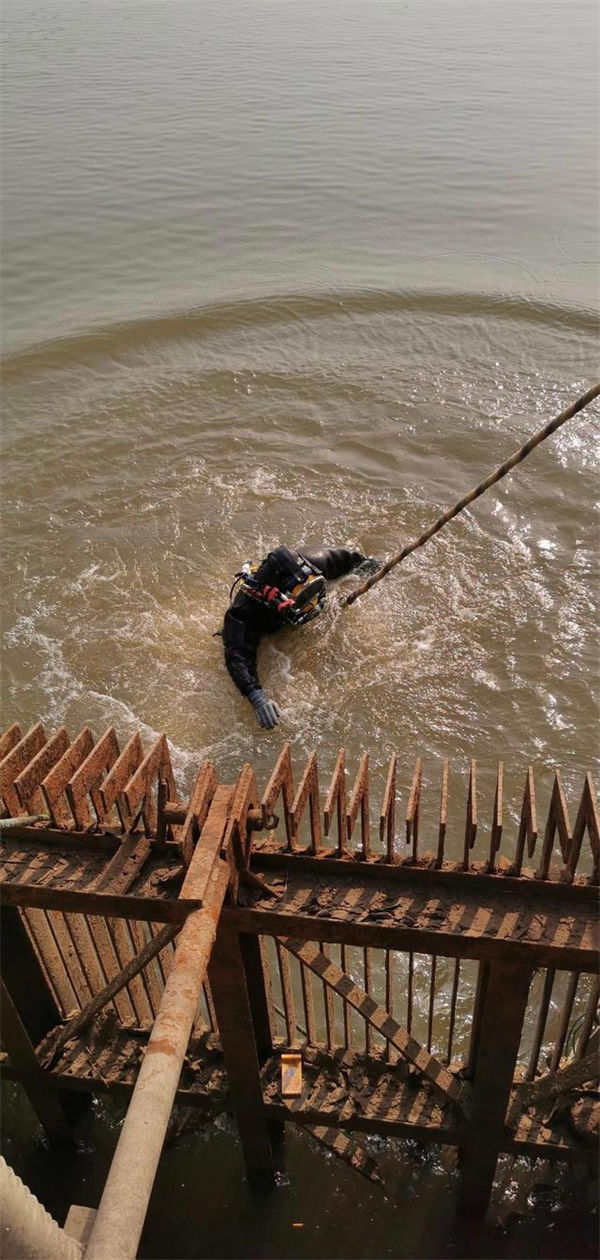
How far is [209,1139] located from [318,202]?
15424 mm

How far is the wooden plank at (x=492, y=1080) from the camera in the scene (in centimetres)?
292

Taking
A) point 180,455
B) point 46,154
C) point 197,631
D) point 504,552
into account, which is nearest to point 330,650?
point 197,631

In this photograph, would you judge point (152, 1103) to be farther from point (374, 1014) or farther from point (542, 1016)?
point (542, 1016)

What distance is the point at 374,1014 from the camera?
3.19m

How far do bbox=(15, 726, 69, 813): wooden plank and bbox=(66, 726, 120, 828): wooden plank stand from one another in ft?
0.47

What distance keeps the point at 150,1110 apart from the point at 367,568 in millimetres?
6303

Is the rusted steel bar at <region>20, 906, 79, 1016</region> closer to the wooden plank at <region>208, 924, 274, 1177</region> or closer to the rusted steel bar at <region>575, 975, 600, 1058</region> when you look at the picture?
the wooden plank at <region>208, 924, 274, 1177</region>

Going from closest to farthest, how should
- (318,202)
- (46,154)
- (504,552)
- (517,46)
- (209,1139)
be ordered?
1. (209,1139)
2. (504,552)
3. (318,202)
4. (46,154)
5. (517,46)

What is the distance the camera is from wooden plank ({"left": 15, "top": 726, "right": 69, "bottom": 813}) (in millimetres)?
3119

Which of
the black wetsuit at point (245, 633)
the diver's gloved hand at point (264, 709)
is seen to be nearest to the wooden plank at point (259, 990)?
the diver's gloved hand at point (264, 709)

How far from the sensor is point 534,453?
30.0 feet

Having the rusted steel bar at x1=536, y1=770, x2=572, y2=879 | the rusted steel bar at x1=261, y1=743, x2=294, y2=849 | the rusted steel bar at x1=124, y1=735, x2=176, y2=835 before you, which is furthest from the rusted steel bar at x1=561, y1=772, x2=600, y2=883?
the rusted steel bar at x1=124, y1=735, x2=176, y2=835

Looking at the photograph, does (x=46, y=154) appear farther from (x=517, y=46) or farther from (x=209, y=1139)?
(x=209, y=1139)

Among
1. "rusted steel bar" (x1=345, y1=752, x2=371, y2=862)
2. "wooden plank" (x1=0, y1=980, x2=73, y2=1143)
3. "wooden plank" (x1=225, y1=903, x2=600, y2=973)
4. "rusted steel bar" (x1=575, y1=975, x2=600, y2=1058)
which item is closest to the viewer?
"wooden plank" (x1=225, y1=903, x2=600, y2=973)
